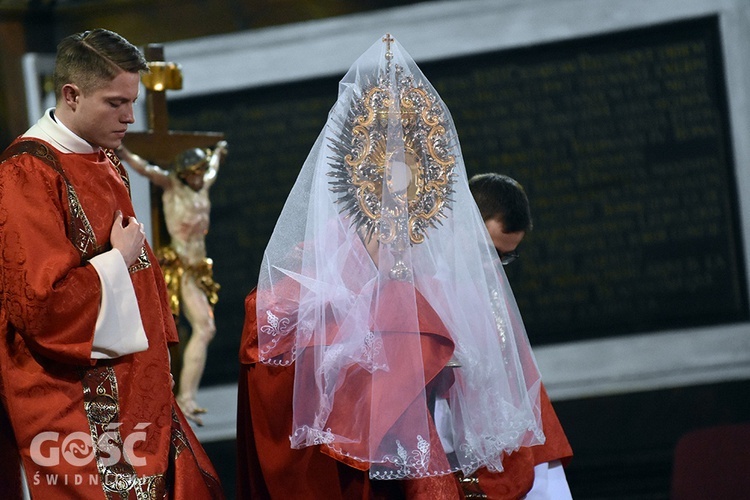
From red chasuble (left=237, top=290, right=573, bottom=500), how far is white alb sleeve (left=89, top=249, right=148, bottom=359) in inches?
14.4

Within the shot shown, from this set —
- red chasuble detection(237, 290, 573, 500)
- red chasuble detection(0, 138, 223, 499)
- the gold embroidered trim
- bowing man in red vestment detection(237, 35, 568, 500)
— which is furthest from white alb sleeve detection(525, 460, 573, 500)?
the gold embroidered trim

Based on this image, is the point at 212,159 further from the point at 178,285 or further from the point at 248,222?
the point at 248,222

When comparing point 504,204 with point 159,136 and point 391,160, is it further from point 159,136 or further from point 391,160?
point 159,136

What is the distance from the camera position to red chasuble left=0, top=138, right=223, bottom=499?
2590mm

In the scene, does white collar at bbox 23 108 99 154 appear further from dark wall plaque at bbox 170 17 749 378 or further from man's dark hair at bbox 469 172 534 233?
dark wall plaque at bbox 170 17 749 378

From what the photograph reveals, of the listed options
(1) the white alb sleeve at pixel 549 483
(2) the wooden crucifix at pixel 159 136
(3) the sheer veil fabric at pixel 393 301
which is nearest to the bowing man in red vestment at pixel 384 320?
(3) the sheer veil fabric at pixel 393 301

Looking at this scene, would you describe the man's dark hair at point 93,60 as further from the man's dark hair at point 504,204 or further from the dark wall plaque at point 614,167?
the dark wall plaque at point 614,167

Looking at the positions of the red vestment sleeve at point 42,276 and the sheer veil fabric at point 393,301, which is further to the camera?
the sheer veil fabric at point 393,301

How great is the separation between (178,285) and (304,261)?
2161 mm

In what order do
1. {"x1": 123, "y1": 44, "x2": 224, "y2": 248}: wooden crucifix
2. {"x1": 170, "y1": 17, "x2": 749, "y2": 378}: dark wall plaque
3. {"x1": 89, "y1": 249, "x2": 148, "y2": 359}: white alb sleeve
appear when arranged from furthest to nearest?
{"x1": 170, "y1": 17, "x2": 749, "y2": 378}: dark wall plaque, {"x1": 123, "y1": 44, "x2": 224, "y2": 248}: wooden crucifix, {"x1": 89, "y1": 249, "x2": 148, "y2": 359}: white alb sleeve

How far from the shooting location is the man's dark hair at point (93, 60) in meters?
2.68

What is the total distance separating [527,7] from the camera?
254 inches

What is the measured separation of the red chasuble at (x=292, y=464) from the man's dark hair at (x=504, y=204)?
637 mm

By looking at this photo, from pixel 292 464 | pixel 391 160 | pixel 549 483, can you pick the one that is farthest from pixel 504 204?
pixel 292 464
